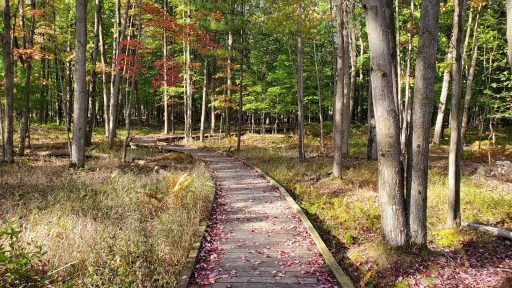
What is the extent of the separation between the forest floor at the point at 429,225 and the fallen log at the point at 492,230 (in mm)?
124

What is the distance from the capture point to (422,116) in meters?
5.78

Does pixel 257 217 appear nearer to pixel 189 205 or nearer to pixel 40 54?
pixel 189 205

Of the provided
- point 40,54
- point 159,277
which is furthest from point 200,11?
point 159,277

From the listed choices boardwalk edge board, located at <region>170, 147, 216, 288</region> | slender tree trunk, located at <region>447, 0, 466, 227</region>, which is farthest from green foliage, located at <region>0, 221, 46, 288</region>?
slender tree trunk, located at <region>447, 0, 466, 227</region>

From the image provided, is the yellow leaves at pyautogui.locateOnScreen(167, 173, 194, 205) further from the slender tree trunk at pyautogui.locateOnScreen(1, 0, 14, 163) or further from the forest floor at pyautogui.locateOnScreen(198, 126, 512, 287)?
the slender tree trunk at pyautogui.locateOnScreen(1, 0, 14, 163)

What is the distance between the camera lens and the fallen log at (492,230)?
676 centimetres

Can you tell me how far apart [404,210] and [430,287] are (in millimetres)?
1233

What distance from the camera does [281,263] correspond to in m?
6.00

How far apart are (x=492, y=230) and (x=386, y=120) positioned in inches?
151

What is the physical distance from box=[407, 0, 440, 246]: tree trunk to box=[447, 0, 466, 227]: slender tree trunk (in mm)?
1186

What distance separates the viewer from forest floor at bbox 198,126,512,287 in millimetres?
5410

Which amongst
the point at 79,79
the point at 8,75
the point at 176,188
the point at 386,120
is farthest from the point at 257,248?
the point at 8,75

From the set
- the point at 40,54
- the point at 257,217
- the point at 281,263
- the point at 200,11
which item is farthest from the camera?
the point at 200,11

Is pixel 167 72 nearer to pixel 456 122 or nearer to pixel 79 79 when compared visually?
pixel 79 79
